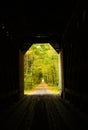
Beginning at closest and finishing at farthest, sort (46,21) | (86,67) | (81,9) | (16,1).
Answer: (86,67), (81,9), (16,1), (46,21)

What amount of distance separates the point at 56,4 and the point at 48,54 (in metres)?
50.5

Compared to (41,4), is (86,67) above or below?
below

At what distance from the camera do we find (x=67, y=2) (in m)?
15.0


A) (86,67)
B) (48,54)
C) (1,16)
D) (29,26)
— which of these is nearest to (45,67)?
(48,54)

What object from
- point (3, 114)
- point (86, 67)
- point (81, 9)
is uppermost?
point (81, 9)

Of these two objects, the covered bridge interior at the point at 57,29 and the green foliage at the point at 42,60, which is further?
the green foliage at the point at 42,60

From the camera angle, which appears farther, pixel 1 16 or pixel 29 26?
pixel 29 26

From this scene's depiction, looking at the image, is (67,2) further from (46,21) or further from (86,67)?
(46,21)

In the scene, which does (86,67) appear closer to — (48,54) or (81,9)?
(81,9)

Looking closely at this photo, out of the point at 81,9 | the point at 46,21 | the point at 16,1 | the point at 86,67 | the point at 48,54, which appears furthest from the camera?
the point at 48,54

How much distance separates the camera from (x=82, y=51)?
1358 centimetres

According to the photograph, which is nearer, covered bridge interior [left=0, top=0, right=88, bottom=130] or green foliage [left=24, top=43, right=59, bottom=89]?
covered bridge interior [left=0, top=0, right=88, bottom=130]

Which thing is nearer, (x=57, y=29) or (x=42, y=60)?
(x=57, y=29)

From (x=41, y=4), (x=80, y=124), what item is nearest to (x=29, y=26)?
(x=41, y=4)
